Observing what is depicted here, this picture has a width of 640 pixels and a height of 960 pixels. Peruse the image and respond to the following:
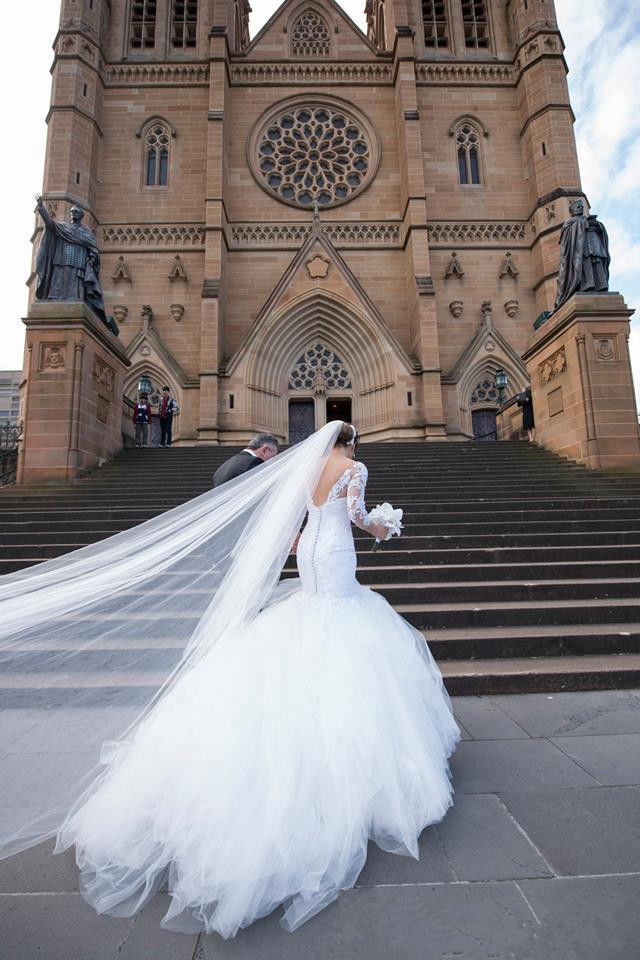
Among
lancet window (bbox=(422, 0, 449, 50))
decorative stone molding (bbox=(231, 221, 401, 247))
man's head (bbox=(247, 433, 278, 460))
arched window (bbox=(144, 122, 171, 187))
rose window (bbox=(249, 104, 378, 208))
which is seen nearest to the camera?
man's head (bbox=(247, 433, 278, 460))

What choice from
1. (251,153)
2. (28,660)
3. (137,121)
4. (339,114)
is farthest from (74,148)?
(28,660)

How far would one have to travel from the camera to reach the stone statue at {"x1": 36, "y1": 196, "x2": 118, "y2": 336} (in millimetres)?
9711

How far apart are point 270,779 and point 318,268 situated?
59.2 ft

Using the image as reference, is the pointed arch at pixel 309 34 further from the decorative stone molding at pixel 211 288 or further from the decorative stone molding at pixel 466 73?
the decorative stone molding at pixel 211 288

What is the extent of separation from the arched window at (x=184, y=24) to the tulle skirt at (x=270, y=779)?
26524mm

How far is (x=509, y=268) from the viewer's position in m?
18.5

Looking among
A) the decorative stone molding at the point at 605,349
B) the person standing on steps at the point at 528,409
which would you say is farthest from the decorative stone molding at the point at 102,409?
the decorative stone molding at the point at 605,349

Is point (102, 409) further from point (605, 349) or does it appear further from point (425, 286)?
point (425, 286)

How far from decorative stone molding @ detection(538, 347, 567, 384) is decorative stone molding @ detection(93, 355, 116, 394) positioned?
9.48 meters

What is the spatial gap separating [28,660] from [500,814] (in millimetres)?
2065

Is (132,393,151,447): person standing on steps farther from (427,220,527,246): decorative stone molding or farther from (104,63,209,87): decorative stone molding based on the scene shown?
(104,63,209,87): decorative stone molding

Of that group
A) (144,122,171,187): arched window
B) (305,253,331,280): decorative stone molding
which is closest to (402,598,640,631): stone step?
(305,253,331,280): decorative stone molding

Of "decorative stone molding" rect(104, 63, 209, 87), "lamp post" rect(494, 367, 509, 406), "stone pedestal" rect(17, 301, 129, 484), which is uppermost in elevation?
"decorative stone molding" rect(104, 63, 209, 87)

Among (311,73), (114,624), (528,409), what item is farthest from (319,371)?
(114,624)
